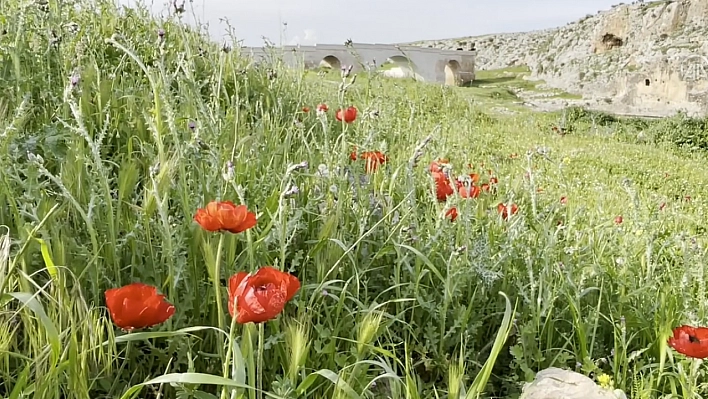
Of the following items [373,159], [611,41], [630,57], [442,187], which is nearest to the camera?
[442,187]

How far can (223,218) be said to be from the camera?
3.15 feet

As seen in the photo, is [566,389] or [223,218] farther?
[566,389]

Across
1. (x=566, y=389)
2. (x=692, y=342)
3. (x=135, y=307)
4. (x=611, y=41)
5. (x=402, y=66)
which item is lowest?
(x=566, y=389)

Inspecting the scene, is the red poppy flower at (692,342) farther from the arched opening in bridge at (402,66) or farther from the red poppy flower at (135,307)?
the arched opening in bridge at (402,66)

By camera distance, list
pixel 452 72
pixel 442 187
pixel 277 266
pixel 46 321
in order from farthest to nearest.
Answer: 1. pixel 452 72
2. pixel 442 187
3. pixel 277 266
4. pixel 46 321

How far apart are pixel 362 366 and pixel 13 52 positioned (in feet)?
5.02

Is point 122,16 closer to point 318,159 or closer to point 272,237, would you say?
point 318,159

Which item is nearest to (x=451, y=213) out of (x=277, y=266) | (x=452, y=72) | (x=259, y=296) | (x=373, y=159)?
(x=373, y=159)

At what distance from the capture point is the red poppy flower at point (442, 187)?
1.71 meters

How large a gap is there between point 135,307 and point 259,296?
22 centimetres

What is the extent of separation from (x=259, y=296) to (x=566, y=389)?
2.58 ft

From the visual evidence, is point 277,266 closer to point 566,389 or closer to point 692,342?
point 566,389

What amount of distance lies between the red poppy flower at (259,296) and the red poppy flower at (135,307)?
4.9 inches

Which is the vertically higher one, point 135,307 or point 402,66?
point 402,66
